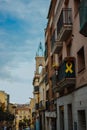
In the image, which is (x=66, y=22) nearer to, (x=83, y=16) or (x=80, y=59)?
(x=80, y=59)

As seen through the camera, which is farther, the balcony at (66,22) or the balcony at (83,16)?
the balcony at (66,22)

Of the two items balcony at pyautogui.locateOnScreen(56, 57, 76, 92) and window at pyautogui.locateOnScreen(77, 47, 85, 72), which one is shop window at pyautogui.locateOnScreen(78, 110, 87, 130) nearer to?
balcony at pyautogui.locateOnScreen(56, 57, 76, 92)

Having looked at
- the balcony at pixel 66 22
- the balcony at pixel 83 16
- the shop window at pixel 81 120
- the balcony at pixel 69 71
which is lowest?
the shop window at pixel 81 120

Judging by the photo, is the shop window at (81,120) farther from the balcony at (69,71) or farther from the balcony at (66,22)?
the balcony at (66,22)

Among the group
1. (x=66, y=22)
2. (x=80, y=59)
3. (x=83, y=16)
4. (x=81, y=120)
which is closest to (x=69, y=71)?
(x=80, y=59)

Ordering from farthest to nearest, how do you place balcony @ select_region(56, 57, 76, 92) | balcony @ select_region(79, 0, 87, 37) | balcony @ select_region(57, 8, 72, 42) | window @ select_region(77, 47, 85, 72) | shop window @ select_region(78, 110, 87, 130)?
balcony @ select_region(57, 8, 72, 42) → balcony @ select_region(56, 57, 76, 92) → window @ select_region(77, 47, 85, 72) → shop window @ select_region(78, 110, 87, 130) → balcony @ select_region(79, 0, 87, 37)

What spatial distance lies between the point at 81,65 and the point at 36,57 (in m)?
39.0

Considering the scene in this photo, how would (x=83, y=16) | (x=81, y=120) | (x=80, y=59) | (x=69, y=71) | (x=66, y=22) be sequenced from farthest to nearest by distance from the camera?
(x=66, y=22) → (x=69, y=71) → (x=80, y=59) → (x=81, y=120) → (x=83, y=16)

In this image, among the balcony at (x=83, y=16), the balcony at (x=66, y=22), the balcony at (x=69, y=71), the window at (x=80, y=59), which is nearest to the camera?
the balcony at (x=83, y=16)

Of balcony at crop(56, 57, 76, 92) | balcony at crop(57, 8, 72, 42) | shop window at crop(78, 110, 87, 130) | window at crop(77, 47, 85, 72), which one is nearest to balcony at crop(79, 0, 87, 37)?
window at crop(77, 47, 85, 72)

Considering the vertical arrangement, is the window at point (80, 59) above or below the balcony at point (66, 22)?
below

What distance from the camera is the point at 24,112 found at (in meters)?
124

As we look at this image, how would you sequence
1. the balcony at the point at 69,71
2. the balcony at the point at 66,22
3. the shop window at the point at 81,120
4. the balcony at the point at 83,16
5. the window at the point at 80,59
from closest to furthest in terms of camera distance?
the balcony at the point at 83,16 → the shop window at the point at 81,120 → the window at the point at 80,59 → the balcony at the point at 69,71 → the balcony at the point at 66,22

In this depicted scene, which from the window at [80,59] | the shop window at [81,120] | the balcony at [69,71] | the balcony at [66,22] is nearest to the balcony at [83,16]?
the window at [80,59]
